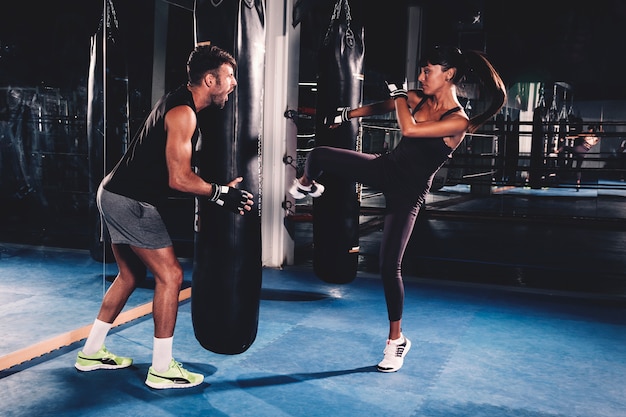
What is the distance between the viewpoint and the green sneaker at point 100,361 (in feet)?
9.33

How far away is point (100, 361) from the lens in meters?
2.87

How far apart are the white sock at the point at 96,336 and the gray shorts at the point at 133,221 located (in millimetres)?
491

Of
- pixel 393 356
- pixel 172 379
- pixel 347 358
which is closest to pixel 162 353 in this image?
pixel 172 379

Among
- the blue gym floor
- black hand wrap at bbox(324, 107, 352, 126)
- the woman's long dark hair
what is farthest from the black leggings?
the woman's long dark hair

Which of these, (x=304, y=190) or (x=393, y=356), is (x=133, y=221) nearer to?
(x=304, y=190)

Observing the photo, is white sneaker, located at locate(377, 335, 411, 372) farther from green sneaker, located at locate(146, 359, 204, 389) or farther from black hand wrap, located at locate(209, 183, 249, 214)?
black hand wrap, located at locate(209, 183, 249, 214)

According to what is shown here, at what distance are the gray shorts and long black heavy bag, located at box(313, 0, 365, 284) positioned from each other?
1697mm

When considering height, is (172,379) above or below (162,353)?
below

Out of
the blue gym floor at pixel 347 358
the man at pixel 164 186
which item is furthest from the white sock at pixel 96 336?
the man at pixel 164 186

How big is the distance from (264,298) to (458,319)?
137 cm

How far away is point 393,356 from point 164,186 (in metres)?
1.40

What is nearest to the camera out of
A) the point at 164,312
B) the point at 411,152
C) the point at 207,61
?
the point at 207,61

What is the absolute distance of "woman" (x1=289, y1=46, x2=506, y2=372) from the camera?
9.32 ft

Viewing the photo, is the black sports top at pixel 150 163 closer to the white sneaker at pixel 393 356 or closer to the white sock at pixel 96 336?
the white sock at pixel 96 336
